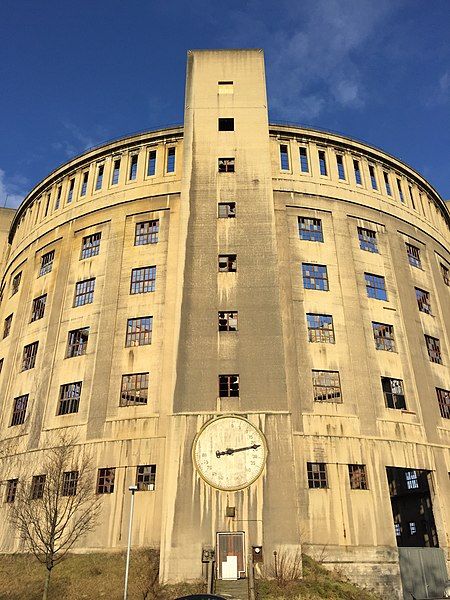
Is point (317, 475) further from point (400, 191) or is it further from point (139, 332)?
point (400, 191)

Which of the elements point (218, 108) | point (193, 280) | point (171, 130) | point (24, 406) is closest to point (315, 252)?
point (193, 280)

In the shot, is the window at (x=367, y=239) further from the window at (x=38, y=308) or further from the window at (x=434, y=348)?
the window at (x=38, y=308)

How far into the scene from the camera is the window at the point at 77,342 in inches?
1346

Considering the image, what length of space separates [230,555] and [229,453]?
448 cm

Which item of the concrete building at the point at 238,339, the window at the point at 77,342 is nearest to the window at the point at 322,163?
the concrete building at the point at 238,339

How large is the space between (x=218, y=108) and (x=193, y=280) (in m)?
14.2

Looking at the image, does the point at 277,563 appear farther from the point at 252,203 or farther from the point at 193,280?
the point at 252,203

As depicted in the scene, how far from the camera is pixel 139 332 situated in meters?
33.2

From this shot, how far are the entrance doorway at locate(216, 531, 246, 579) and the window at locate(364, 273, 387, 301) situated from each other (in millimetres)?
18832

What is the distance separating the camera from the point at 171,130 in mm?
39750

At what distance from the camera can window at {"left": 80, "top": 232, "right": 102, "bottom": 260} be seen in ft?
125

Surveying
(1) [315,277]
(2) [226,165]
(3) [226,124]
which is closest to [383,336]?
(1) [315,277]

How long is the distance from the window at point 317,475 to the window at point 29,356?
20.8 m

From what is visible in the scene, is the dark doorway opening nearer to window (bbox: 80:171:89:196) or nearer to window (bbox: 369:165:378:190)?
window (bbox: 369:165:378:190)
